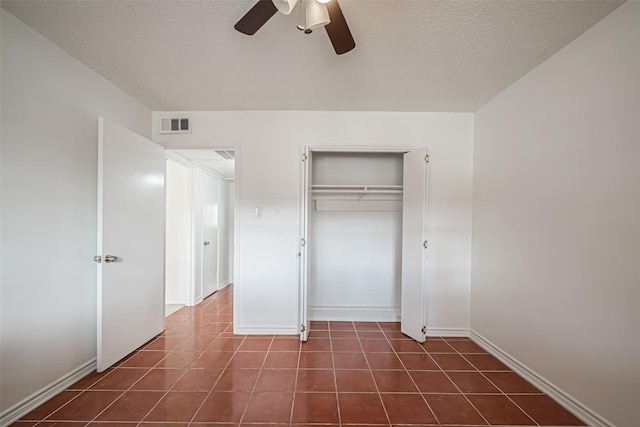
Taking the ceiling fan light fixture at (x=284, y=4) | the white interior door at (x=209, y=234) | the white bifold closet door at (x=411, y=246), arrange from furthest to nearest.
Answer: the white interior door at (x=209, y=234), the white bifold closet door at (x=411, y=246), the ceiling fan light fixture at (x=284, y=4)

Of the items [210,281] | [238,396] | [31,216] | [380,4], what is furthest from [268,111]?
[210,281]

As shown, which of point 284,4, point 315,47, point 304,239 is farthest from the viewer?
point 304,239

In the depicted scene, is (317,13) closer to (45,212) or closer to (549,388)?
(45,212)

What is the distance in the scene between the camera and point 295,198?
109 inches

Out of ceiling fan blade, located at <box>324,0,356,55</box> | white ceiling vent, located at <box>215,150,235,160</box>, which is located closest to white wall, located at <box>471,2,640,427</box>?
ceiling fan blade, located at <box>324,0,356,55</box>

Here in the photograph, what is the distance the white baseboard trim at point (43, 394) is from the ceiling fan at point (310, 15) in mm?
2631

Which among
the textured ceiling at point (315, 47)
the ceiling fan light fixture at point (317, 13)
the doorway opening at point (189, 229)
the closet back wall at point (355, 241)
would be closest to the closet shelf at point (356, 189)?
the closet back wall at point (355, 241)

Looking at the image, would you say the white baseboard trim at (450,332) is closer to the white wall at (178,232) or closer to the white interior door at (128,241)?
the white interior door at (128,241)

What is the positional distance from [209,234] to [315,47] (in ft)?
11.0

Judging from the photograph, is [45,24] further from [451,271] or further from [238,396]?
[451,271]

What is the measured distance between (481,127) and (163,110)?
3.48 m

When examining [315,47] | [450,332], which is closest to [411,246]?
[450,332]

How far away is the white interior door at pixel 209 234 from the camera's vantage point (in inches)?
155

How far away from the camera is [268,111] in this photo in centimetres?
279
